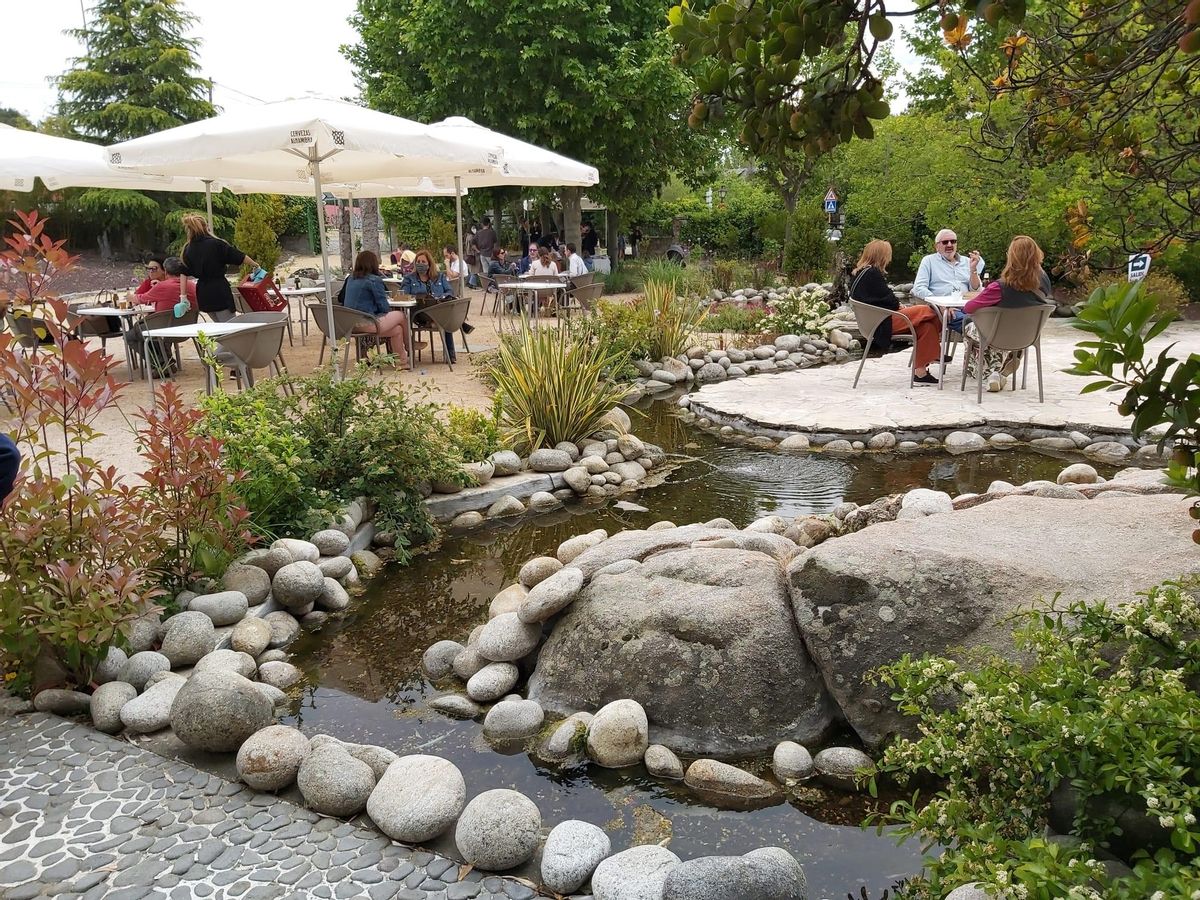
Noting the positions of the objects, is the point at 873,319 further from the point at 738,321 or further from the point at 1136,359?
the point at 1136,359

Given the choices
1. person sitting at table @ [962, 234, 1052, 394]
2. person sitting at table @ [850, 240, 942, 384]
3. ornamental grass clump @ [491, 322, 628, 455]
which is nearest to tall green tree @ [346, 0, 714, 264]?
person sitting at table @ [850, 240, 942, 384]

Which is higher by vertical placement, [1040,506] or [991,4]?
[991,4]

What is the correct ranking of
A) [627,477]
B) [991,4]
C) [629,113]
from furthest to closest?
1. [629,113]
2. [627,477]
3. [991,4]

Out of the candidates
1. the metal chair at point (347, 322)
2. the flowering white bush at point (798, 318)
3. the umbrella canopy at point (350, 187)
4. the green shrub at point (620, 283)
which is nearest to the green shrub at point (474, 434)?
the metal chair at point (347, 322)

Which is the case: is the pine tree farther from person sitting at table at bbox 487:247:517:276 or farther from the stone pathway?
the stone pathway

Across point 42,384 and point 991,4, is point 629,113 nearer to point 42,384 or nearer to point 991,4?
point 42,384

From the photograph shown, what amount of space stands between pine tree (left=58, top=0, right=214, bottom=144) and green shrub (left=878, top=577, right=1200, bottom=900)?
33343 millimetres

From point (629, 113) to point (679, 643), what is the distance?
16.5 meters

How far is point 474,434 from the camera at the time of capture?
6.57 m

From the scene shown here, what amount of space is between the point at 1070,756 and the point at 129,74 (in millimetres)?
35730

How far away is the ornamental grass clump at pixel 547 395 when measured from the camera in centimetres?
700

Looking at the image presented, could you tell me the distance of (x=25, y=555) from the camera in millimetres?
3418

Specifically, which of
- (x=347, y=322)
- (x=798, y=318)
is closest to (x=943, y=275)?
(x=798, y=318)

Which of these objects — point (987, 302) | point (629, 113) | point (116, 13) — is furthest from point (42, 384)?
point (116, 13)
